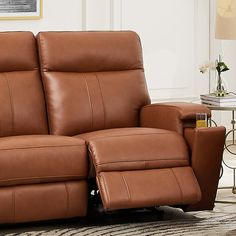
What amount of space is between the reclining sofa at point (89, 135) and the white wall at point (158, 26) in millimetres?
1439

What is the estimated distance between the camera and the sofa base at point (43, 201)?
3271 mm

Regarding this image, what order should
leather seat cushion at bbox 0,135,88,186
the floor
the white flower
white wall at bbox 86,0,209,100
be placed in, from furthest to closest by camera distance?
1. white wall at bbox 86,0,209,100
2. the white flower
3. the floor
4. leather seat cushion at bbox 0,135,88,186

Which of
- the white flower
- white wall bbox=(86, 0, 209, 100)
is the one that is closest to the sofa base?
the white flower

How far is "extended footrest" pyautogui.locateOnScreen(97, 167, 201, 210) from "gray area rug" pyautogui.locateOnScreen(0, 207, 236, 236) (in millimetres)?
126

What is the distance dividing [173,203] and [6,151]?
0.83 metres

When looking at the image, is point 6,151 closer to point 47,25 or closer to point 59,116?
point 59,116

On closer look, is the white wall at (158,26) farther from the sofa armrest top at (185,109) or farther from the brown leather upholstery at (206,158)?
the brown leather upholstery at (206,158)

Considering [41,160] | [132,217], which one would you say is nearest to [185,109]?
[132,217]

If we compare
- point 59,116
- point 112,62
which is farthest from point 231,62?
point 59,116

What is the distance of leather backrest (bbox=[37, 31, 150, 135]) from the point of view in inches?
151

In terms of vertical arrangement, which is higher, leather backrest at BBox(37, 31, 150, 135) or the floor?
leather backrest at BBox(37, 31, 150, 135)

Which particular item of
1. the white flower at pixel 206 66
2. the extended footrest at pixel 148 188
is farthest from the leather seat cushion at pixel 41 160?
the white flower at pixel 206 66

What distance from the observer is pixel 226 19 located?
Answer: 4266mm

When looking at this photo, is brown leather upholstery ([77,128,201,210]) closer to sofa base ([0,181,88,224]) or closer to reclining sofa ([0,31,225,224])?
reclining sofa ([0,31,225,224])
